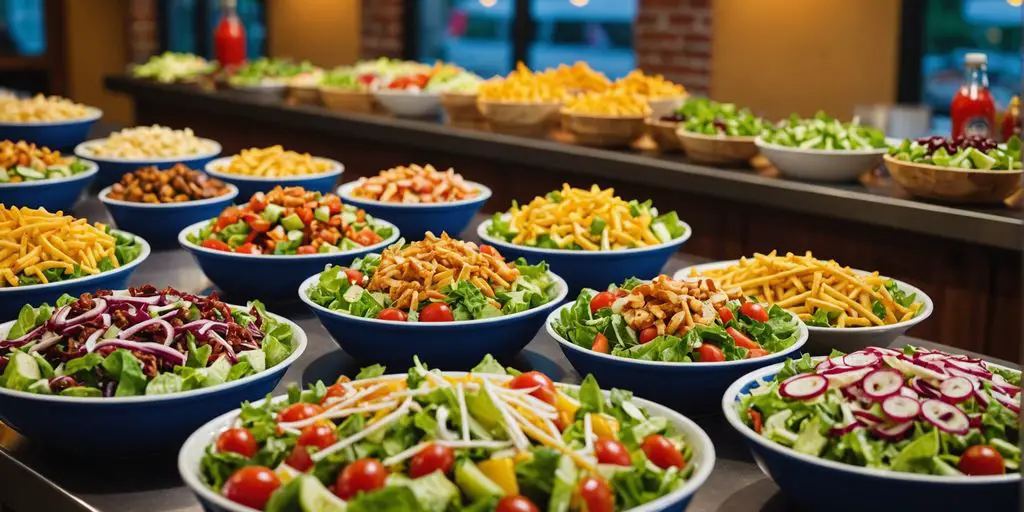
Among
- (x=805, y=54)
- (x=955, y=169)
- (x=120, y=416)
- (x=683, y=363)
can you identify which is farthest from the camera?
(x=805, y=54)

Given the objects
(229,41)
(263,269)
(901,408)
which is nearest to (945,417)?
(901,408)

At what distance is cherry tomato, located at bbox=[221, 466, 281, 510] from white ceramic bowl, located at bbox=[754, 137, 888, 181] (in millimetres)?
2573

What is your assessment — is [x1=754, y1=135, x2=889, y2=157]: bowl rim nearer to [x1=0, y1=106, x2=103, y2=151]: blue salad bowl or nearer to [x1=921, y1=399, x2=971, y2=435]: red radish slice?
[x1=921, y1=399, x2=971, y2=435]: red radish slice

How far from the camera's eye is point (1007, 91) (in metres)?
5.48

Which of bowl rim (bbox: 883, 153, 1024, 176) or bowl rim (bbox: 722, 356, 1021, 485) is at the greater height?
bowl rim (bbox: 883, 153, 1024, 176)

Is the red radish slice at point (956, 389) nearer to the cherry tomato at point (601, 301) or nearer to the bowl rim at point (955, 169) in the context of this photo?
the cherry tomato at point (601, 301)

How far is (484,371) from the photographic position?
5.23ft

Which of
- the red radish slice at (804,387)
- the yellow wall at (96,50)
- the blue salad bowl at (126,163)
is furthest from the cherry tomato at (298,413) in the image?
the yellow wall at (96,50)

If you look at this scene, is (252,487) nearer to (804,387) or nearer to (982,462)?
(804,387)

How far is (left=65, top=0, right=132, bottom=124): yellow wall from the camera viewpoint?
10.8 m

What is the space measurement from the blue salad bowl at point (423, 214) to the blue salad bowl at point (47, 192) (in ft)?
2.49

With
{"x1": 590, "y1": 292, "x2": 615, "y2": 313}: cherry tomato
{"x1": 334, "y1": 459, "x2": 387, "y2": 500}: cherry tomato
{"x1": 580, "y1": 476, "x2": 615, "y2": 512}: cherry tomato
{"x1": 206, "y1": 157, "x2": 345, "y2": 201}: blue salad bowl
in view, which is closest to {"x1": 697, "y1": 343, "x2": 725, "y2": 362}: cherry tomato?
{"x1": 590, "y1": 292, "x2": 615, "y2": 313}: cherry tomato

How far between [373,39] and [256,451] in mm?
7406

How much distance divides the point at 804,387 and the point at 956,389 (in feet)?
0.60
